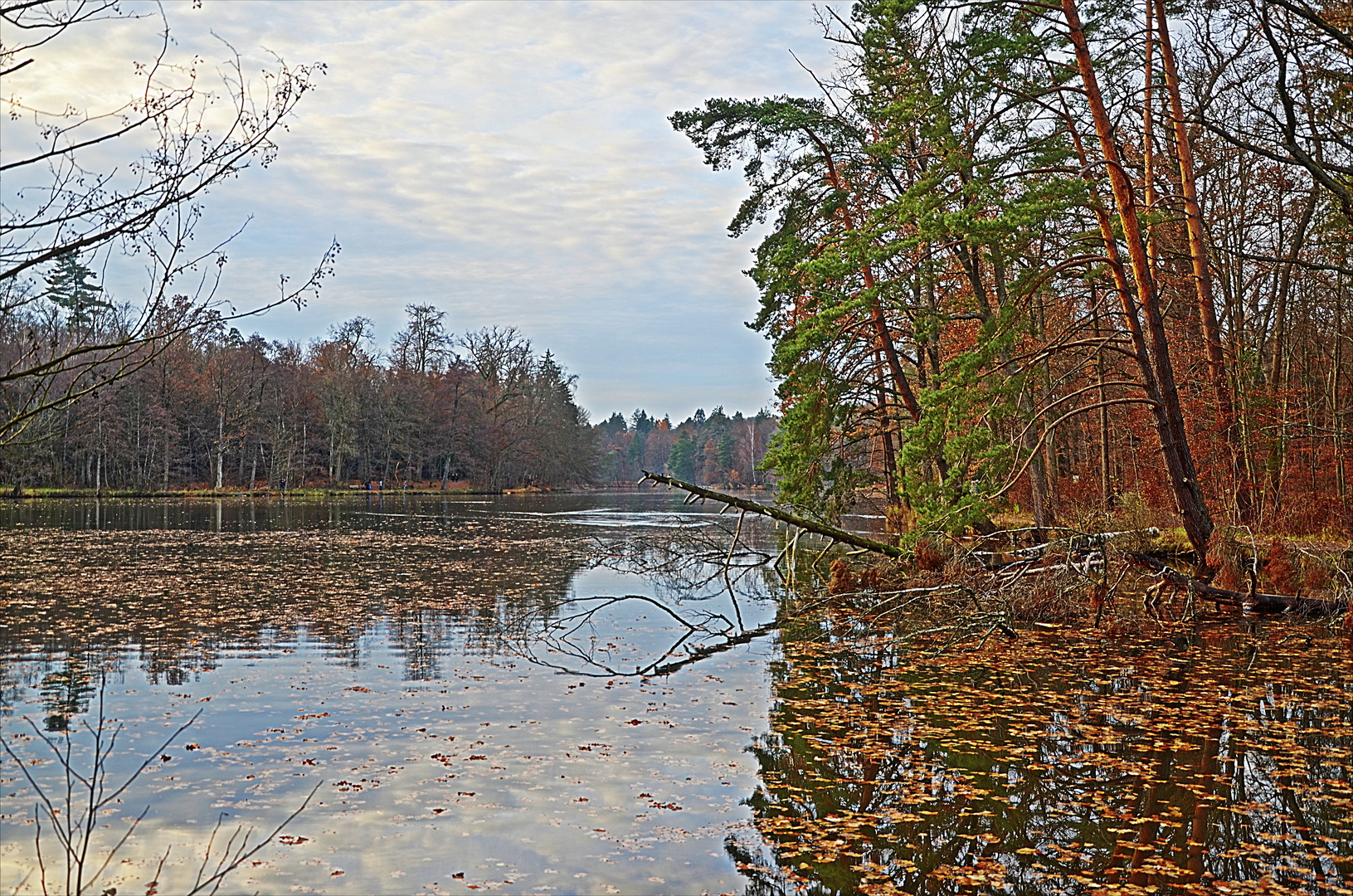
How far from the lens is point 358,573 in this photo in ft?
71.2

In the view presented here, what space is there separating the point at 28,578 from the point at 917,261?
17.4 metres

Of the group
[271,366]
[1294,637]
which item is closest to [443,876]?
[1294,637]

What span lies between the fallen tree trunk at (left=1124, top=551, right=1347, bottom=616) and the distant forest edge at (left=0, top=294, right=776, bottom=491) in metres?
46.2

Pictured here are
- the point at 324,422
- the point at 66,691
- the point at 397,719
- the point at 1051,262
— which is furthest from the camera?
the point at 324,422

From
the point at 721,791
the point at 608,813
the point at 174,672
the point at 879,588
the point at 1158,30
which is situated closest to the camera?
the point at 608,813

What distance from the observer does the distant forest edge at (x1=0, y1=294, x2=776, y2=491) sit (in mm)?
60500

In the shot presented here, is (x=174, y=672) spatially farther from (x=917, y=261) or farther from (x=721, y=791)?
(x=917, y=261)

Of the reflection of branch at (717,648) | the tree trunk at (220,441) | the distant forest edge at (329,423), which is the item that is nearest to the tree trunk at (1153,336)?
the reflection of branch at (717,648)

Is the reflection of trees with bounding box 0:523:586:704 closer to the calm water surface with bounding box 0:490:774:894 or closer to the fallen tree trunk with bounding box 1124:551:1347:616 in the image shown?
the calm water surface with bounding box 0:490:774:894

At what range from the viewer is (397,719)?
31.0 feet

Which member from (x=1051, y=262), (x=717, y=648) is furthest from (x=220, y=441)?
(x=717, y=648)

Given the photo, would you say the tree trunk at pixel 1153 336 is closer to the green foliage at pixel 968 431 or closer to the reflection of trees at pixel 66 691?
the green foliage at pixel 968 431

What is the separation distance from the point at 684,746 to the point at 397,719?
2.65 metres

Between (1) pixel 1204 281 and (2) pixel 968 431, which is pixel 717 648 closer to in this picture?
(2) pixel 968 431
